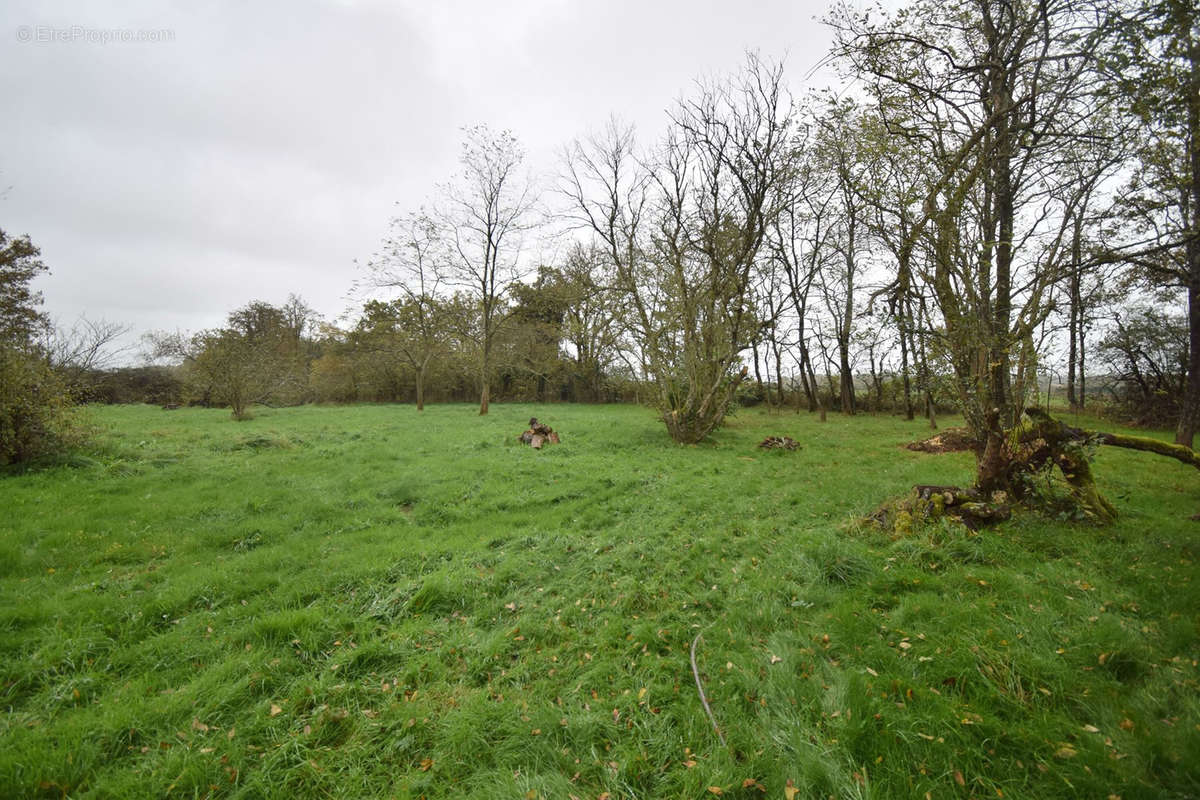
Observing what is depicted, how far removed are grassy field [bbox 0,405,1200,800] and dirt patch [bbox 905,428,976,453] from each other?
4904 millimetres

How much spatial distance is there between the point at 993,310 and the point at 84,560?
39.7 feet

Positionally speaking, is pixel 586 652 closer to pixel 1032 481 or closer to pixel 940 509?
pixel 940 509

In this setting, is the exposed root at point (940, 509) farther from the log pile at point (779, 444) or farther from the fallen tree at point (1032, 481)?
the log pile at point (779, 444)

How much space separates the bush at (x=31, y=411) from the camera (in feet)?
24.7

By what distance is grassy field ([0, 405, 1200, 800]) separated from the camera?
91.7 inches

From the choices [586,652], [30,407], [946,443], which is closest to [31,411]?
[30,407]

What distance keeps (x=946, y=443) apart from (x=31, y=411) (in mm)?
20628

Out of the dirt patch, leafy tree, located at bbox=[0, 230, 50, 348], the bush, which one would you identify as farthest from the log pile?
leafy tree, located at bbox=[0, 230, 50, 348]

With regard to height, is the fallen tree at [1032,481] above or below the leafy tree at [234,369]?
below

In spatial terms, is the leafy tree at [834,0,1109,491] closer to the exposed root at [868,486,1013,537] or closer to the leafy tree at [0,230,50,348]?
the exposed root at [868,486,1013,537]

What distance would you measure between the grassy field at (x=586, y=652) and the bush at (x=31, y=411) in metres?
2.13

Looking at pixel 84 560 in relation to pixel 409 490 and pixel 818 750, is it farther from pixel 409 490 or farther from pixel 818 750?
pixel 818 750

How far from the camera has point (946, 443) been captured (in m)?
11.8

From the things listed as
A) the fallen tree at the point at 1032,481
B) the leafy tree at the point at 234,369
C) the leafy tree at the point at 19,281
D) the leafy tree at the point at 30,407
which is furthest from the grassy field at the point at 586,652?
the leafy tree at the point at 19,281
